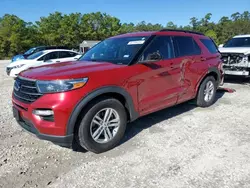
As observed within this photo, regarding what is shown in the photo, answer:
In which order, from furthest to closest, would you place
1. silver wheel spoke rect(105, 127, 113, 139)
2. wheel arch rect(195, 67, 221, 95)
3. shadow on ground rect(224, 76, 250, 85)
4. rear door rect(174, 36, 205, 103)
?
shadow on ground rect(224, 76, 250, 85) < wheel arch rect(195, 67, 221, 95) < rear door rect(174, 36, 205, 103) < silver wheel spoke rect(105, 127, 113, 139)

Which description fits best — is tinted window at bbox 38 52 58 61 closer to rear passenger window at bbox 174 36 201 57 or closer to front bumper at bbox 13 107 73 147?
rear passenger window at bbox 174 36 201 57

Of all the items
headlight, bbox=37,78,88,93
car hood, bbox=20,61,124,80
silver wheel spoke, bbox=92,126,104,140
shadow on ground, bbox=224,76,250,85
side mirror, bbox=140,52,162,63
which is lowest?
shadow on ground, bbox=224,76,250,85

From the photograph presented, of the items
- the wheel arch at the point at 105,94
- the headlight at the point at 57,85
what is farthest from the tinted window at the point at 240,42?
the headlight at the point at 57,85

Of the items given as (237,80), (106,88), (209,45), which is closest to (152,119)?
(106,88)

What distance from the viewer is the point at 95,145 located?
331cm

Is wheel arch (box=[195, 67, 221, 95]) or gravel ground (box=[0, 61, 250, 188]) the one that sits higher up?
wheel arch (box=[195, 67, 221, 95])

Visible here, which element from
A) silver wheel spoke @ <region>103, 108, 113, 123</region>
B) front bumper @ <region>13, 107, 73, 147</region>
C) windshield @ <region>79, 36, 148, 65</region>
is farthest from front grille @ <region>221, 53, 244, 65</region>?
front bumper @ <region>13, 107, 73, 147</region>

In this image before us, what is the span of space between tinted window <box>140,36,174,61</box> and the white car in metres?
6.95

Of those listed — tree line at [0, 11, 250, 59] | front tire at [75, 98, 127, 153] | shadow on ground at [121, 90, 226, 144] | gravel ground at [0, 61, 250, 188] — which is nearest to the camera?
gravel ground at [0, 61, 250, 188]

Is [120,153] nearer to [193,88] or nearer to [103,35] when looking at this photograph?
[193,88]

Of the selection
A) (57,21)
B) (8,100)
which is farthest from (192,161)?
(57,21)

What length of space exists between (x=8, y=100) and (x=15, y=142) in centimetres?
333

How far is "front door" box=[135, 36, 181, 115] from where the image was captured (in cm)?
377

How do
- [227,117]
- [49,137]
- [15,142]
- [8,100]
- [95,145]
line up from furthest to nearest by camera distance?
[8,100], [227,117], [15,142], [95,145], [49,137]
